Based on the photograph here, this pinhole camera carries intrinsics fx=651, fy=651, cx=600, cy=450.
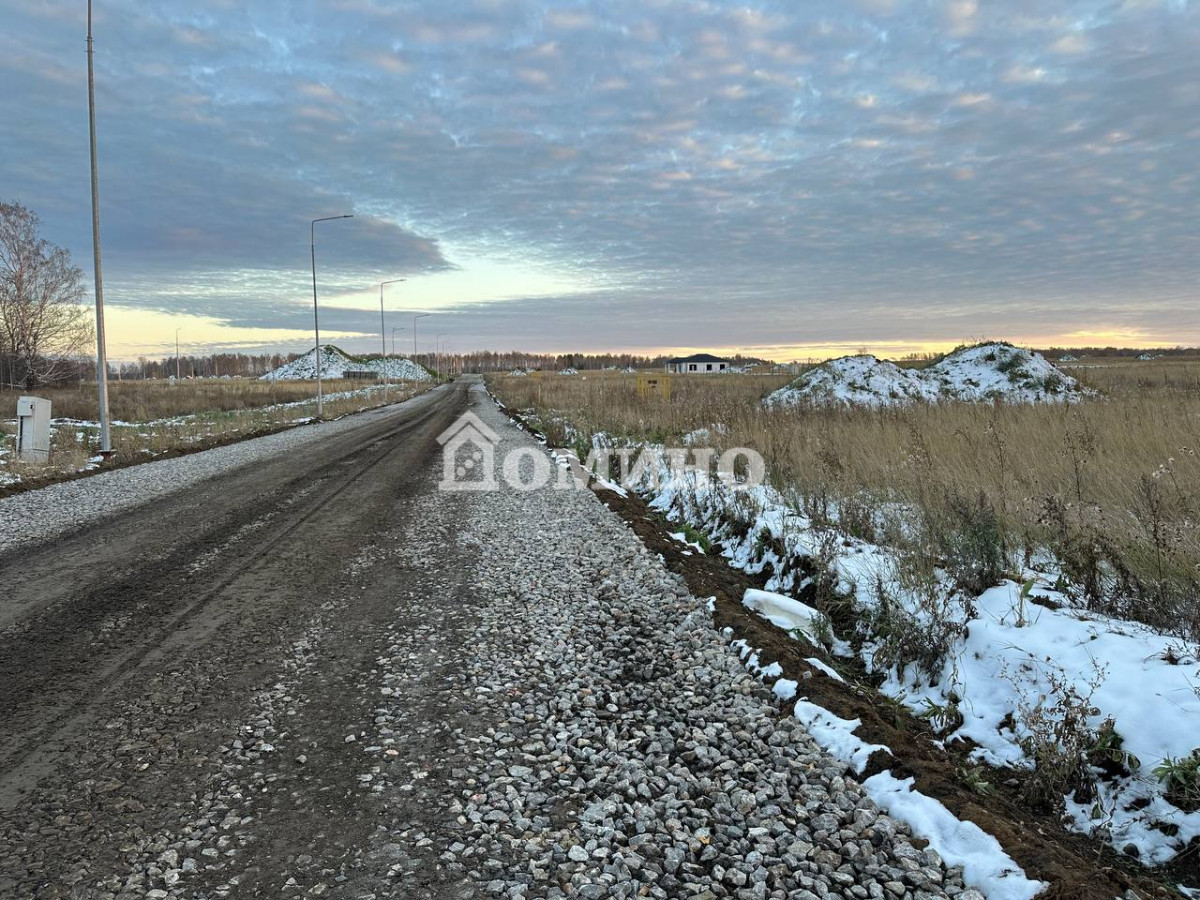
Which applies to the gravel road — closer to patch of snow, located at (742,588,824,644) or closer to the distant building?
patch of snow, located at (742,588,824,644)

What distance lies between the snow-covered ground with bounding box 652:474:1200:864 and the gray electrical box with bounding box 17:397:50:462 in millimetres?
17404

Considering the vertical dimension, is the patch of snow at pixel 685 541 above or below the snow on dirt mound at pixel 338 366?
below

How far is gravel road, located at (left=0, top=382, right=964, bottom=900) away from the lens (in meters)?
2.79

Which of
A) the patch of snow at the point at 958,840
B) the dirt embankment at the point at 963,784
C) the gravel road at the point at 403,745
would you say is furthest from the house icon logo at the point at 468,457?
the patch of snow at the point at 958,840

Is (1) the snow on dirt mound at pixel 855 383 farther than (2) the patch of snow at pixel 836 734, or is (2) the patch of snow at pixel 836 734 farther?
(1) the snow on dirt mound at pixel 855 383

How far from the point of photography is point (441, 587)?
263 inches

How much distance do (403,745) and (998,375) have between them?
25837 millimetres

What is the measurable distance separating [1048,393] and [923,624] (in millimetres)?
20349

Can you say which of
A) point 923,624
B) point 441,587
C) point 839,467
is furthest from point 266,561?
point 839,467

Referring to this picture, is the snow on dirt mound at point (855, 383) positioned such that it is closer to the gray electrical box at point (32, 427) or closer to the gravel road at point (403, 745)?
the gravel road at point (403, 745)

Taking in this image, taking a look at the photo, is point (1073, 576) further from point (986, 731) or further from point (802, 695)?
point (802, 695)

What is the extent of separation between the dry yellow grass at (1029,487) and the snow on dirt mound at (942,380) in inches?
300

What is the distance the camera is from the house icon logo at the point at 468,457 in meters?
12.8

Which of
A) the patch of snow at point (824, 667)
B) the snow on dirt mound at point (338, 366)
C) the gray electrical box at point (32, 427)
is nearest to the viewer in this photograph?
the patch of snow at point (824, 667)
